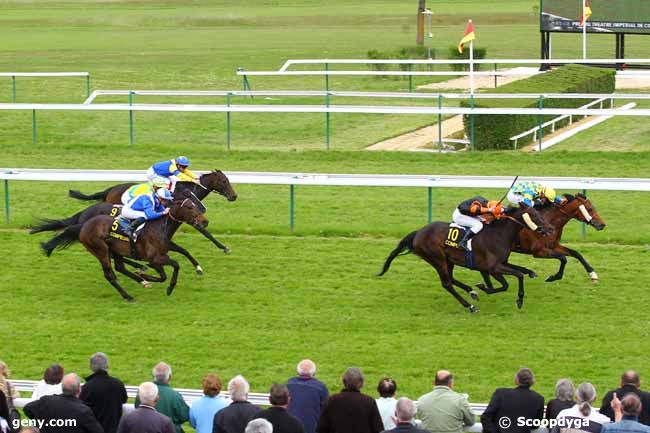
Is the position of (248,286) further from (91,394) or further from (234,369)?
(91,394)

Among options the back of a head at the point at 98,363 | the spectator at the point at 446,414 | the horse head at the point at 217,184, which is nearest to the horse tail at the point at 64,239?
the horse head at the point at 217,184

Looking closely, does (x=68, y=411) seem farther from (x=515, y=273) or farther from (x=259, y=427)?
(x=515, y=273)

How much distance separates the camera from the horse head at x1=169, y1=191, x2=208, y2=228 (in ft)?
40.9

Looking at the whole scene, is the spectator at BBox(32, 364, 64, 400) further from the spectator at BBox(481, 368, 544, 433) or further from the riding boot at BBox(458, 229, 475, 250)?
the riding boot at BBox(458, 229, 475, 250)

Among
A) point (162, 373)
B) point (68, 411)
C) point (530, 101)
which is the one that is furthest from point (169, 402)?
point (530, 101)

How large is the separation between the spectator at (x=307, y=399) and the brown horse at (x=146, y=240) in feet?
15.5

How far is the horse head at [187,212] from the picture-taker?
1246 cm

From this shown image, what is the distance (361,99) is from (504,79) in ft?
14.5

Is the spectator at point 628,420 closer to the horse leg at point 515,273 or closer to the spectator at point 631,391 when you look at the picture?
the spectator at point 631,391

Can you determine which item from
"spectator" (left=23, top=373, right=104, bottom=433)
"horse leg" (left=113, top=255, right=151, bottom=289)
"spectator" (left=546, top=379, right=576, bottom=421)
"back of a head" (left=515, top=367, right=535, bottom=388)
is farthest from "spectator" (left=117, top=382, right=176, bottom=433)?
"horse leg" (left=113, top=255, right=151, bottom=289)

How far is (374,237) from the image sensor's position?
1463 centimetres

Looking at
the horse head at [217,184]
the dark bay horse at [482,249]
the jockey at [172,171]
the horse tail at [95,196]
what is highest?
the jockey at [172,171]

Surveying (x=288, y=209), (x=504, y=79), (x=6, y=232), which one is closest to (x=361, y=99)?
(x=504, y=79)

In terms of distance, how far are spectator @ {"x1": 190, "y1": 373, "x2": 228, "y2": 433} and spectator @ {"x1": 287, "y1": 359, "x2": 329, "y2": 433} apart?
46 cm
